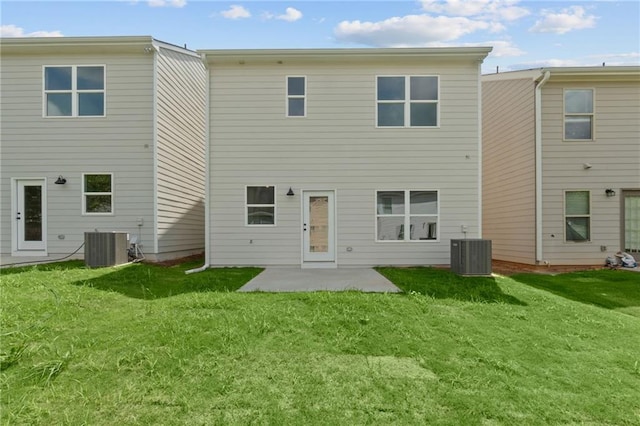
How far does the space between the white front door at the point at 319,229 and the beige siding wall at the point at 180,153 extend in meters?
3.88

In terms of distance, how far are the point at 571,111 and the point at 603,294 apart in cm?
584

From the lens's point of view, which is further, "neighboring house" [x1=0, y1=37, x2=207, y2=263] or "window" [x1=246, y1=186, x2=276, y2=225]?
"neighboring house" [x1=0, y1=37, x2=207, y2=263]

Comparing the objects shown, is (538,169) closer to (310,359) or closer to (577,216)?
(577,216)

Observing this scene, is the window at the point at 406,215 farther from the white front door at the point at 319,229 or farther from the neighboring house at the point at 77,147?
the neighboring house at the point at 77,147

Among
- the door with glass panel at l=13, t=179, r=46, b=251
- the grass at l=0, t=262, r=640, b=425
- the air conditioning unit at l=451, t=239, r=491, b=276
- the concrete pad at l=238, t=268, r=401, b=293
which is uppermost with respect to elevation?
the door with glass panel at l=13, t=179, r=46, b=251

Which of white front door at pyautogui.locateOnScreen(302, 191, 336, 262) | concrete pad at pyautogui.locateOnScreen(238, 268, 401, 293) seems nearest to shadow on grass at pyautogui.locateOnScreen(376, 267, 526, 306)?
concrete pad at pyautogui.locateOnScreen(238, 268, 401, 293)

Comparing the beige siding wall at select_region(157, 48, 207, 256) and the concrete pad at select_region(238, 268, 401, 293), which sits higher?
the beige siding wall at select_region(157, 48, 207, 256)

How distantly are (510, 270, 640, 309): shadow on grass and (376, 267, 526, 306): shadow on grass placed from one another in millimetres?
1132

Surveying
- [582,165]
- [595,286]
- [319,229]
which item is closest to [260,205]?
[319,229]

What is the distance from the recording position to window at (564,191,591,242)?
32.3 feet

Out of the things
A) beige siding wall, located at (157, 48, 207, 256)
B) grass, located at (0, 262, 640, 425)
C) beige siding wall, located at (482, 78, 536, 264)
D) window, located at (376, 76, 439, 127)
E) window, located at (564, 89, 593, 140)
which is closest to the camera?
grass, located at (0, 262, 640, 425)

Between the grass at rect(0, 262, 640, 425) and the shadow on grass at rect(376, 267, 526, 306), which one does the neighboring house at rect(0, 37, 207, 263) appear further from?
the shadow on grass at rect(376, 267, 526, 306)

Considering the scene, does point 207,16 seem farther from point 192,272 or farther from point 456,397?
point 456,397

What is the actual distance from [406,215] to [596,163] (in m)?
5.68
